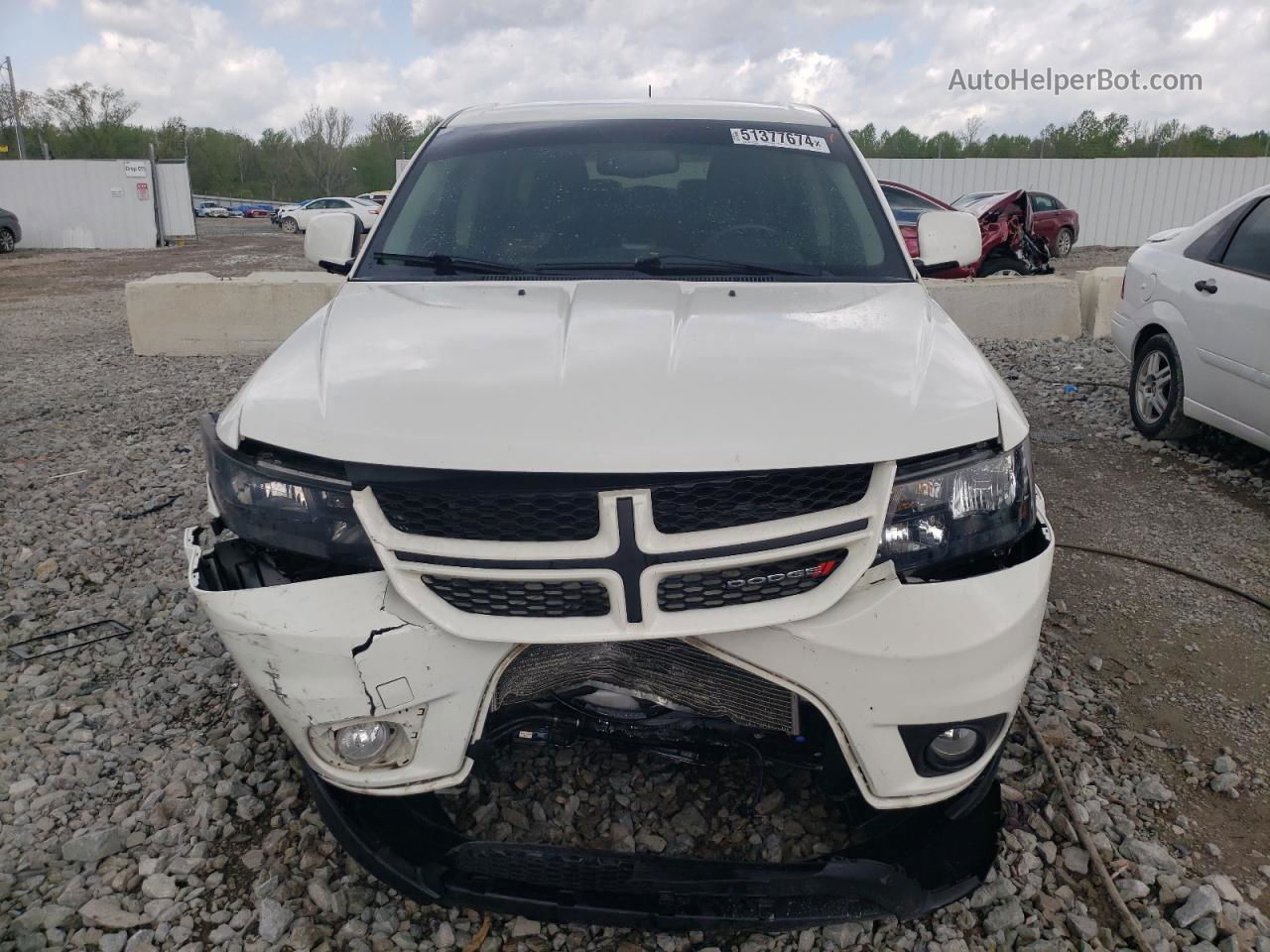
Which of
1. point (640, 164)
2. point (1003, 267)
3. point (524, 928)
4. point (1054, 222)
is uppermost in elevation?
point (1054, 222)

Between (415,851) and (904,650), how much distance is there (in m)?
1.06

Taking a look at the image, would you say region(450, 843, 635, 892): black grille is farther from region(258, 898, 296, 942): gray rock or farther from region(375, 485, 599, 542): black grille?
region(375, 485, 599, 542): black grille

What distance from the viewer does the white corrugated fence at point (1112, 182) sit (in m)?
25.5

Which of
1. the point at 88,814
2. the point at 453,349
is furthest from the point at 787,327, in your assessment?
the point at 88,814

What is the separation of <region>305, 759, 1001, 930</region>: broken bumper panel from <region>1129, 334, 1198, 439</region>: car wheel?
4.21 meters

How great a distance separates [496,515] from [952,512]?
2.83 ft

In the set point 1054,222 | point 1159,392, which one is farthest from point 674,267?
point 1054,222

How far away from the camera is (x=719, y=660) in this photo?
1.82 meters

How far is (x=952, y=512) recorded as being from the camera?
72.6 inches

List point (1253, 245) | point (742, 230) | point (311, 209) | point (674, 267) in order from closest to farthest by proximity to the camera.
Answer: point (674, 267)
point (742, 230)
point (1253, 245)
point (311, 209)

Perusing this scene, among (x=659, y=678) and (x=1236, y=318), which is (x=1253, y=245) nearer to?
(x=1236, y=318)

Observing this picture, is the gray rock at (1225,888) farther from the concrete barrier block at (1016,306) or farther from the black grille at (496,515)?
the concrete barrier block at (1016,306)

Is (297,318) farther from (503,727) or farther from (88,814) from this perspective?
(503,727)

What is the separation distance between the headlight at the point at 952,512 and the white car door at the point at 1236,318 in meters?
3.47
